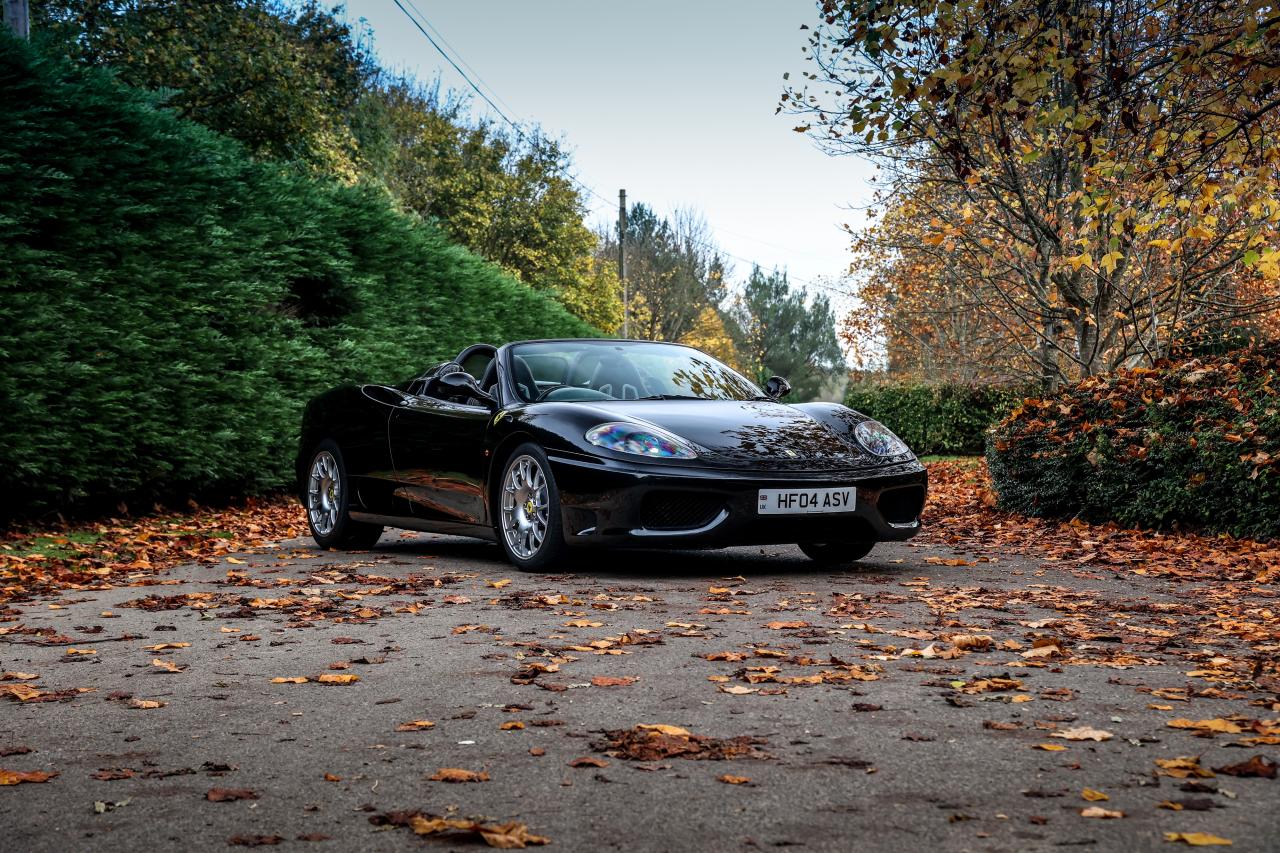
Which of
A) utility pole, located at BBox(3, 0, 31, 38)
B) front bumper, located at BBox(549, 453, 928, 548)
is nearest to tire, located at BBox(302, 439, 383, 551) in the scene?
front bumper, located at BBox(549, 453, 928, 548)

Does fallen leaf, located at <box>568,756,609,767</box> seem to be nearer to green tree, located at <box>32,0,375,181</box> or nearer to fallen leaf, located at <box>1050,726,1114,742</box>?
fallen leaf, located at <box>1050,726,1114,742</box>

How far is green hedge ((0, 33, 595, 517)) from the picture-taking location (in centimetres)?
991

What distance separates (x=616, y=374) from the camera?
8.62 meters

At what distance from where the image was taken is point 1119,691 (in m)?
4.21

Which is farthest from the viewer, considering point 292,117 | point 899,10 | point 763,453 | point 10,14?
point 292,117

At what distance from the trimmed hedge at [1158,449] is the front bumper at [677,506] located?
A: 9.32 feet

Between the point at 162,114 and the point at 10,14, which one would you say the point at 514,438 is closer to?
the point at 162,114

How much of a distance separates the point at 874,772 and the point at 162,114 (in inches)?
403

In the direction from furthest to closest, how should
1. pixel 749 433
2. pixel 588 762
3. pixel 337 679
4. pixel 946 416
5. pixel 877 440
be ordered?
1. pixel 946 416
2. pixel 877 440
3. pixel 749 433
4. pixel 337 679
5. pixel 588 762

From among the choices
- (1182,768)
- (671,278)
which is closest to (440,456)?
(1182,768)

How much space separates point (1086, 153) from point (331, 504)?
6473 millimetres

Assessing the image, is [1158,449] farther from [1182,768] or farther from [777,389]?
[1182,768]

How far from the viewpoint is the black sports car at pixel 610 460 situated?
7234mm

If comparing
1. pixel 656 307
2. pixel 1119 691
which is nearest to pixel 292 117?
pixel 1119 691
